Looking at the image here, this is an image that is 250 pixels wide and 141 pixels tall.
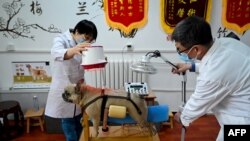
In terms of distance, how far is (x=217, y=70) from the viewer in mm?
1074

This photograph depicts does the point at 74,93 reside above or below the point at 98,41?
below

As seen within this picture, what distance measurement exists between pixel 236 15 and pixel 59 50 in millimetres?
2266

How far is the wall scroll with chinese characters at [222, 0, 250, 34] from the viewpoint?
2914 mm

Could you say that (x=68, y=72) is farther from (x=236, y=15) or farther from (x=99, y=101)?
(x=236, y=15)

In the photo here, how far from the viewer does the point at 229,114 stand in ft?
3.87

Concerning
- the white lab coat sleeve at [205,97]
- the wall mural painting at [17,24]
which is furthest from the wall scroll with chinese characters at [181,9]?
the white lab coat sleeve at [205,97]

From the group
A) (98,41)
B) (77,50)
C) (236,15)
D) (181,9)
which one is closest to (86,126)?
(77,50)

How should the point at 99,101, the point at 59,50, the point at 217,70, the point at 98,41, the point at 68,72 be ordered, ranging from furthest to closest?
the point at 98,41
the point at 68,72
the point at 59,50
the point at 99,101
the point at 217,70

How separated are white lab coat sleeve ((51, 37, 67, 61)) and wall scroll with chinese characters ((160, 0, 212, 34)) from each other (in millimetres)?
1609

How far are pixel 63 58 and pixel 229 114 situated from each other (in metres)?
1.04

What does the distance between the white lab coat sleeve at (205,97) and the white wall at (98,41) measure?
194cm

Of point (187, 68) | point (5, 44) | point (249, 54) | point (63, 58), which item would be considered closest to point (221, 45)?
point (249, 54)

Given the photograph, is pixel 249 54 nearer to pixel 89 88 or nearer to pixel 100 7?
pixel 89 88

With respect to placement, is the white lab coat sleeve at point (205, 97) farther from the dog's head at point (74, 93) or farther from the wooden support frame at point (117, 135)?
the dog's head at point (74, 93)
